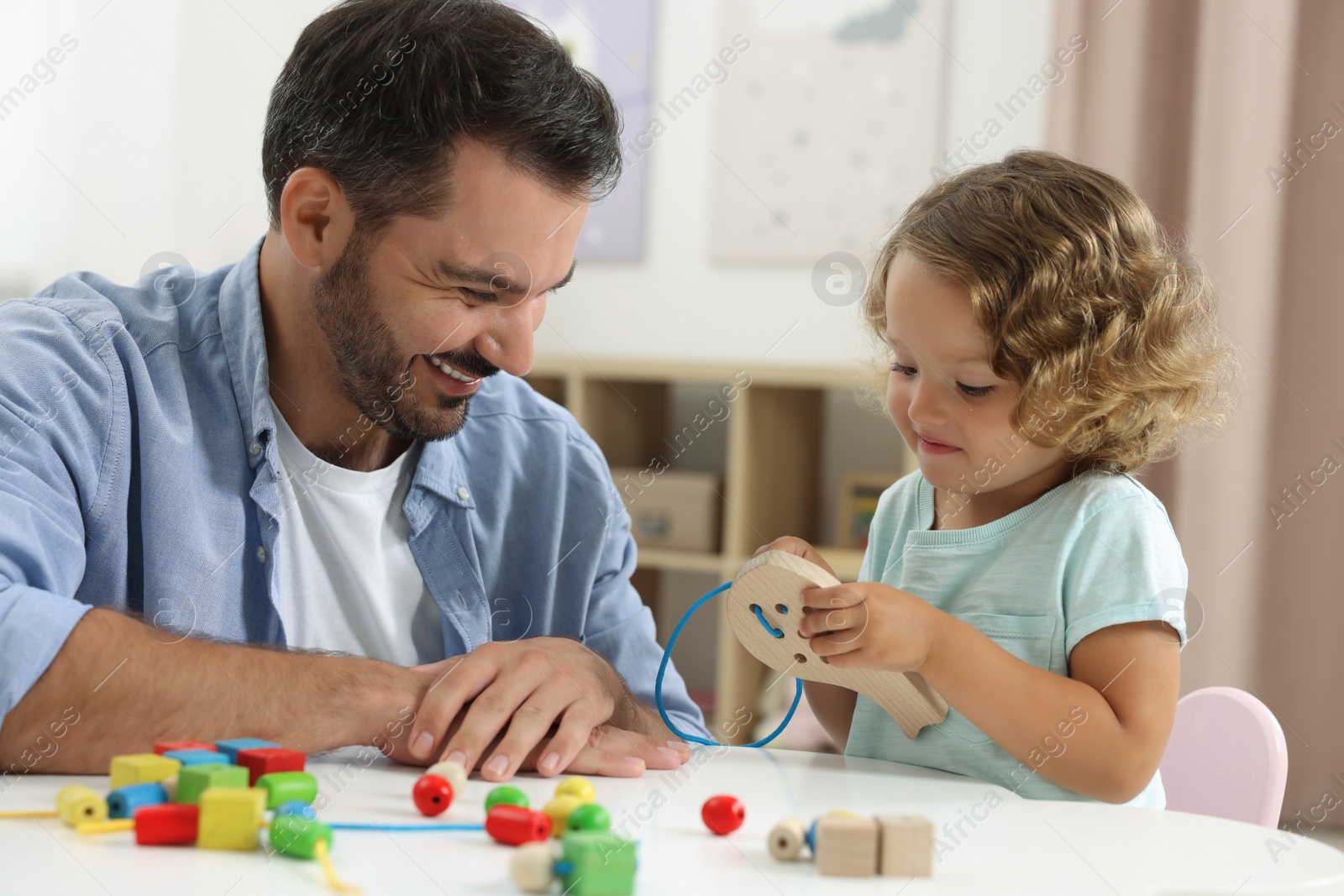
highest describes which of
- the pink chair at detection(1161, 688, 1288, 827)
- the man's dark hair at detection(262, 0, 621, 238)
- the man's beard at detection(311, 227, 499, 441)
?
the man's dark hair at detection(262, 0, 621, 238)

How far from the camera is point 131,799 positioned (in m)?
0.62

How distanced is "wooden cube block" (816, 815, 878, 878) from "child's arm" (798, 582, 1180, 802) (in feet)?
0.81

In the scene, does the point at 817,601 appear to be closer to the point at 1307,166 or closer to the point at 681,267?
the point at 1307,166

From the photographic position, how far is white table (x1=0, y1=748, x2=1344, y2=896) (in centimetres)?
55

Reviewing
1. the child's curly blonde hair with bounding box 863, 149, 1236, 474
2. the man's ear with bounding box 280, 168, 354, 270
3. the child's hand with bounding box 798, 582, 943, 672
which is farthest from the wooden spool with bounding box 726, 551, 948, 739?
the man's ear with bounding box 280, 168, 354, 270

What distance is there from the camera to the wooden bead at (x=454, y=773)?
710 millimetres

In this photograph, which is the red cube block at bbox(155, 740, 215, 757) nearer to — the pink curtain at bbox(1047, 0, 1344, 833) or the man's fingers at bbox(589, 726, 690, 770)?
the man's fingers at bbox(589, 726, 690, 770)

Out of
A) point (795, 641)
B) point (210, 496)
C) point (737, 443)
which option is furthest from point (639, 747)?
point (737, 443)

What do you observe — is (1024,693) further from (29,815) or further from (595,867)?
(29,815)

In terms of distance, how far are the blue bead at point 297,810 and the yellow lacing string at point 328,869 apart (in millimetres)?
36

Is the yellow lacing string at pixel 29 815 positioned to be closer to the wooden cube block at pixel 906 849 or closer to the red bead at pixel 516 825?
the red bead at pixel 516 825

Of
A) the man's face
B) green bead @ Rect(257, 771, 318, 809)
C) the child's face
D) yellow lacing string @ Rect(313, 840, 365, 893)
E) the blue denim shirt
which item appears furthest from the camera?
the man's face

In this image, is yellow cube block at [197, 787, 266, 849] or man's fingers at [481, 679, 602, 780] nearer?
yellow cube block at [197, 787, 266, 849]

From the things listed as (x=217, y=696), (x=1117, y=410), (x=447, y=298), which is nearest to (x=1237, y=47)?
(x=1117, y=410)
